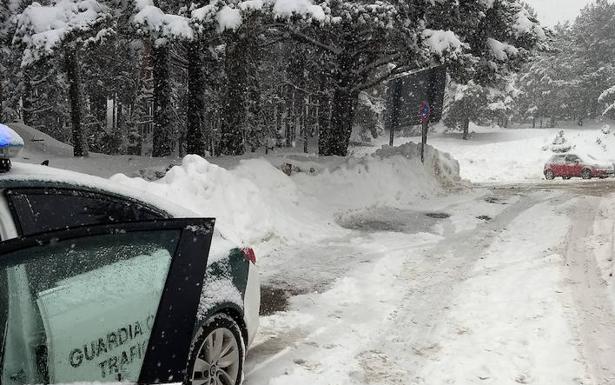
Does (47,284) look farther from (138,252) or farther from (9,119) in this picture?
(9,119)

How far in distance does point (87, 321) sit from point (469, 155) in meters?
47.0

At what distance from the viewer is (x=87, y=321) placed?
2447 mm

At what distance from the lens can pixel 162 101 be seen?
18.4 m

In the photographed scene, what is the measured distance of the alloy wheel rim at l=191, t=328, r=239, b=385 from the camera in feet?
10.7

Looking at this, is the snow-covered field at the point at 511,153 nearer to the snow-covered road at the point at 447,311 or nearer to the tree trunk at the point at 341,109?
the tree trunk at the point at 341,109

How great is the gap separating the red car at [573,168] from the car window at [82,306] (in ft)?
92.9

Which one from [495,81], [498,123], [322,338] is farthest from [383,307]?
[498,123]

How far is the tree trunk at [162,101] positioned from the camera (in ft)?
58.7

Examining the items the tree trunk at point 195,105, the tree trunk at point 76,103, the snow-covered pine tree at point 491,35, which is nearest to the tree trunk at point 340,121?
the snow-covered pine tree at point 491,35

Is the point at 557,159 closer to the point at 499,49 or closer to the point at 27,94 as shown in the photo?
the point at 499,49

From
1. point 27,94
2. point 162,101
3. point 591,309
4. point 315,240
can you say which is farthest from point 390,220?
point 27,94

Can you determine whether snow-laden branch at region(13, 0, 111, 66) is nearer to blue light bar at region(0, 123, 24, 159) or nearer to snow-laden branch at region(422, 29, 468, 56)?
snow-laden branch at region(422, 29, 468, 56)

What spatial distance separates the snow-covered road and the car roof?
1829 mm

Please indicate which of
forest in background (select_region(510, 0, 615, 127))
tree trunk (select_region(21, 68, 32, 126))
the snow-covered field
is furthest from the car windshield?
forest in background (select_region(510, 0, 615, 127))
